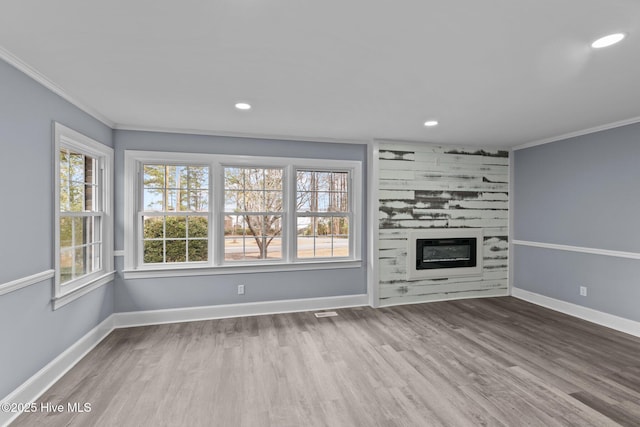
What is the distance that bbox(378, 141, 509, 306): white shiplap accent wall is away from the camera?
4.48 meters

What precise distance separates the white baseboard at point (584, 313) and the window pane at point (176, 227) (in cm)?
516

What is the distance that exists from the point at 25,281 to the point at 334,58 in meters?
2.67

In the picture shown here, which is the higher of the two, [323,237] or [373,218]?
[373,218]

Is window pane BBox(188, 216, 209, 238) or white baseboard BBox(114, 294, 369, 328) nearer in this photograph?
white baseboard BBox(114, 294, 369, 328)

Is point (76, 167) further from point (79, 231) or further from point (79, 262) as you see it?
point (79, 262)

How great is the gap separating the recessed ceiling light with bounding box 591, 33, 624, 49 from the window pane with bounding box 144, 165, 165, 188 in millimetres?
4221

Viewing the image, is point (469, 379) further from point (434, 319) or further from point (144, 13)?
point (144, 13)

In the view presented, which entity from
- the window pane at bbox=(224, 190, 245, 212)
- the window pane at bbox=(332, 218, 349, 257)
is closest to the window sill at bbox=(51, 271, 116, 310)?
the window pane at bbox=(224, 190, 245, 212)

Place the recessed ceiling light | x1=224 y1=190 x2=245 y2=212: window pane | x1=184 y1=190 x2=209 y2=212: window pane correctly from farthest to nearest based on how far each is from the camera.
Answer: x1=224 y1=190 x2=245 y2=212: window pane < x1=184 y1=190 x2=209 y2=212: window pane < the recessed ceiling light

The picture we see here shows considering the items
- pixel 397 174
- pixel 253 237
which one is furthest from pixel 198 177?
pixel 397 174

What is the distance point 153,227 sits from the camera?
152 inches

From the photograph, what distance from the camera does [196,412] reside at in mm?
2139

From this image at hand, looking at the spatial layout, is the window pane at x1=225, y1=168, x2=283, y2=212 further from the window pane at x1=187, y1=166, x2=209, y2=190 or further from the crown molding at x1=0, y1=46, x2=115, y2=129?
the crown molding at x1=0, y1=46, x2=115, y2=129

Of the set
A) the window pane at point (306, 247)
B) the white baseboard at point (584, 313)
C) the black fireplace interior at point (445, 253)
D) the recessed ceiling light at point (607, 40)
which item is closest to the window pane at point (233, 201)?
the window pane at point (306, 247)
